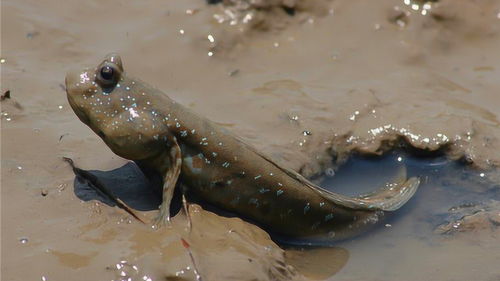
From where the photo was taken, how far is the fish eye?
13.3 feet

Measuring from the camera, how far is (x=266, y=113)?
5645mm

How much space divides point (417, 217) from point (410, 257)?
0.42 metres

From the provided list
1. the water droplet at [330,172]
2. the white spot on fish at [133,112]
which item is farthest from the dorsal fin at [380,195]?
the white spot on fish at [133,112]

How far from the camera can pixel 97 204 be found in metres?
Result: 4.21

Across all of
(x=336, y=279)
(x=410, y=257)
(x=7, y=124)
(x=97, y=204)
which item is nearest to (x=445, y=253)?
(x=410, y=257)

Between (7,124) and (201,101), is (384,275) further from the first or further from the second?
(7,124)

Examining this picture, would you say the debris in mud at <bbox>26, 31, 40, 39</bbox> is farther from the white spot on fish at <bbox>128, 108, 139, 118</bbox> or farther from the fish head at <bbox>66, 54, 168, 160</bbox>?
the white spot on fish at <bbox>128, 108, 139, 118</bbox>

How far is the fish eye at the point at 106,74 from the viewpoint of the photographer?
4.04 m

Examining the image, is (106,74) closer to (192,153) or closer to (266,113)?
(192,153)

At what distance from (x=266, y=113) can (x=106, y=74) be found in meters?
1.82

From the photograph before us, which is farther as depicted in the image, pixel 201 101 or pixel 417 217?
pixel 201 101

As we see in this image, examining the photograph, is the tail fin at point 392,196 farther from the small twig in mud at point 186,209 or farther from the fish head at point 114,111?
the fish head at point 114,111

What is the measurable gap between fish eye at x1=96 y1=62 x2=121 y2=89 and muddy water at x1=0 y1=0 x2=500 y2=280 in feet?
2.20

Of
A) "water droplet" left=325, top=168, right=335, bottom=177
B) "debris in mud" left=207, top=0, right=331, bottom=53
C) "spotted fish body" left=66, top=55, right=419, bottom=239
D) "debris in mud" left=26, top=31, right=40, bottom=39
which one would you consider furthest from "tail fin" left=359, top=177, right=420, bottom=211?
"debris in mud" left=26, top=31, right=40, bottom=39
